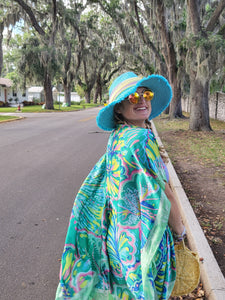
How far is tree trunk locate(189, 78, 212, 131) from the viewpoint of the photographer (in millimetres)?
12306

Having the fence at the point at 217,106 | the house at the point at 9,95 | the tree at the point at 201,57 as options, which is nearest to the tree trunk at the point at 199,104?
the tree at the point at 201,57

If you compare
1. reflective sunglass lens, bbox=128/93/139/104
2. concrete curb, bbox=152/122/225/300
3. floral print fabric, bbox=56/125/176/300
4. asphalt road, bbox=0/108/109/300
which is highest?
reflective sunglass lens, bbox=128/93/139/104

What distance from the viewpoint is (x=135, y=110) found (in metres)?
1.75

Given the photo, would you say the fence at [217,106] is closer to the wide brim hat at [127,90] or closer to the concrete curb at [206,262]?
the concrete curb at [206,262]

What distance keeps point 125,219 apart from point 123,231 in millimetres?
64

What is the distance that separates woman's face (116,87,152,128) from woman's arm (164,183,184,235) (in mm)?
448

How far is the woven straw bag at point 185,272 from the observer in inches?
65.0

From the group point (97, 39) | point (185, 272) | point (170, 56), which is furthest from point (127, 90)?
point (97, 39)

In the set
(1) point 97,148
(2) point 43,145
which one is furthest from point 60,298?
(2) point 43,145

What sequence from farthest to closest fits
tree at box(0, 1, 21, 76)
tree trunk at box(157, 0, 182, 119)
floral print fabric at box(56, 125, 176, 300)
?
1. tree at box(0, 1, 21, 76)
2. tree trunk at box(157, 0, 182, 119)
3. floral print fabric at box(56, 125, 176, 300)

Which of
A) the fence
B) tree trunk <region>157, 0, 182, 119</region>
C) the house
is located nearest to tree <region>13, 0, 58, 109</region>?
tree trunk <region>157, 0, 182, 119</region>

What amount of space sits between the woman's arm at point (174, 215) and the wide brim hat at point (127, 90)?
0.57 metres

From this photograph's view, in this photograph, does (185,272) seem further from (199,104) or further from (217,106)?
(217,106)

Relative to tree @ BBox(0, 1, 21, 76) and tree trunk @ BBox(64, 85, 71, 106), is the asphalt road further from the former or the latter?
tree trunk @ BBox(64, 85, 71, 106)
